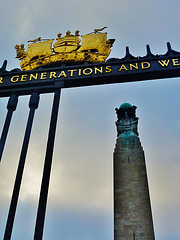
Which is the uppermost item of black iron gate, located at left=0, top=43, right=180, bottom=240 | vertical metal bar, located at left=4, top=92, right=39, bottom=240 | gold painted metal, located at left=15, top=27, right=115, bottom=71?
gold painted metal, located at left=15, top=27, right=115, bottom=71

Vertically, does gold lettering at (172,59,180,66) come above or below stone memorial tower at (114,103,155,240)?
above

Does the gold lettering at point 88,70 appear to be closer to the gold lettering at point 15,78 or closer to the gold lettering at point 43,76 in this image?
the gold lettering at point 43,76

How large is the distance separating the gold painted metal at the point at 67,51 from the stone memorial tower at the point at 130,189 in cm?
933

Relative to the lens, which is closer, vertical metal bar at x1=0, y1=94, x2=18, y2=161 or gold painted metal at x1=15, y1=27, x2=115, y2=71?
vertical metal bar at x1=0, y1=94, x2=18, y2=161

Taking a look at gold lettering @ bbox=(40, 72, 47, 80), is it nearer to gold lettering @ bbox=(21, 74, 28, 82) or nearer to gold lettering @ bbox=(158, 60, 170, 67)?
gold lettering @ bbox=(21, 74, 28, 82)

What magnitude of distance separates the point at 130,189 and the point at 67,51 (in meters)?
10.5

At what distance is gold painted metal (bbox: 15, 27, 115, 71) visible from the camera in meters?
12.4

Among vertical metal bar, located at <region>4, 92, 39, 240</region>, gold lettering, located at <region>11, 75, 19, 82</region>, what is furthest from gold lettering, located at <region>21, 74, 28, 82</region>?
vertical metal bar, located at <region>4, 92, 39, 240</region>

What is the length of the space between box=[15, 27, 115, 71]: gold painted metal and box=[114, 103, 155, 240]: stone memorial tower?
9326mm

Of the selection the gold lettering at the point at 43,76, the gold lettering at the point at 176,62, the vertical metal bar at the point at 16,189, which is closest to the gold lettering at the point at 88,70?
the gold lettering at the point at 43,76

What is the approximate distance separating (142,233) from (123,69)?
10.3 meters

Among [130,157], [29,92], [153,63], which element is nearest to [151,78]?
[153,63]

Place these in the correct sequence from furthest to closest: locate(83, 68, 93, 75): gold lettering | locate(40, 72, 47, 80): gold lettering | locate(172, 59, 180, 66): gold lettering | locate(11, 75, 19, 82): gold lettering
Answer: locate(11, 75, 19, 82): gold lettering
locate(40, 72, 47, 80): gold lettering
locate(83, 68, 93, 75): gold lettering
locate(172, 59, 180, 66): gold lettering

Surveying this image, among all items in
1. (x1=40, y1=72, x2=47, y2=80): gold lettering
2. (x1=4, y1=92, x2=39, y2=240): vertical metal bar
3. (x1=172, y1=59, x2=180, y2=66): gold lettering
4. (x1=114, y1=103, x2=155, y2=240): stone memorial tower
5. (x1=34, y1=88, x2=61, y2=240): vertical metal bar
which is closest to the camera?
(x1=34, y1=88, x2=61, y2=240): vertical metal bar
